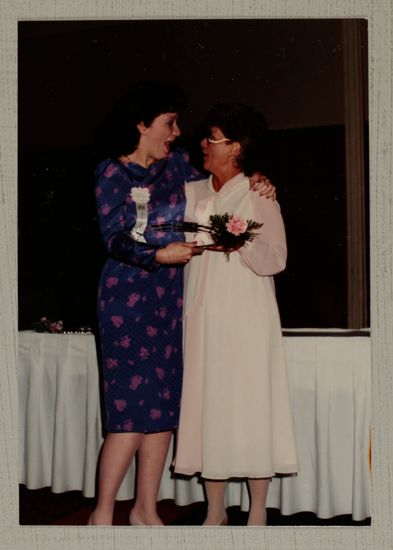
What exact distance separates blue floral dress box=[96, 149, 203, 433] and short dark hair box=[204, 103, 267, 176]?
0.97ft

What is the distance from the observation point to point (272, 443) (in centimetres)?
221

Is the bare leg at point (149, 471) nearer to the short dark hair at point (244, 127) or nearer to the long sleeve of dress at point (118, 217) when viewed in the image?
the long sleeve of dress at point (118, 217)

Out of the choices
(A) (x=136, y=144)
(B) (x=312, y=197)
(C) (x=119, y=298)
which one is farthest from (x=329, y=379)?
(A) (x=136, y=144)

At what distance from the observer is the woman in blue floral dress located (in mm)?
2184

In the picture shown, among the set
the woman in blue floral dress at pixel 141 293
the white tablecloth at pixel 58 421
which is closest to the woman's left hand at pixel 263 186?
the woman in blue floral dress at pixel 141 293

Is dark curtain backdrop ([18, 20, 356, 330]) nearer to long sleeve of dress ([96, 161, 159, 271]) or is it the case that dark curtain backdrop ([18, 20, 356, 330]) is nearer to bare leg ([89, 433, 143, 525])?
long sleeve of dress ([96, 161, 159, 271])

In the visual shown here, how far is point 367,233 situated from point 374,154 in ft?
0.86

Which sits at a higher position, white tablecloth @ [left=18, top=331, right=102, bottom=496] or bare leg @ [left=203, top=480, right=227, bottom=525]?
white tablecloth @ [left=18, top=331, right=102, bottom=496]

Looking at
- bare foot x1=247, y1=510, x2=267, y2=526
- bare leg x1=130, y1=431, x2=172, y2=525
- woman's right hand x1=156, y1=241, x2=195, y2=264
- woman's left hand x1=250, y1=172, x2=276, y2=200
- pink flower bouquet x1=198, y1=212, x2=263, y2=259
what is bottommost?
bare foot x1=247, y1=510, x2=267, y2=526

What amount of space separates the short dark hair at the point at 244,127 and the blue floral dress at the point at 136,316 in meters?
0.29

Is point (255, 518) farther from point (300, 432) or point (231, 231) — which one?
point (231, 231)

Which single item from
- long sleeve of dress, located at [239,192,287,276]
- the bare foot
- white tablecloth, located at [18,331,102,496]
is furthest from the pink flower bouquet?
the bare foot

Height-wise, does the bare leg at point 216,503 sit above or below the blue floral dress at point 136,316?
below

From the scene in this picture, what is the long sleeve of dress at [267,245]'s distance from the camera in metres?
2.20
